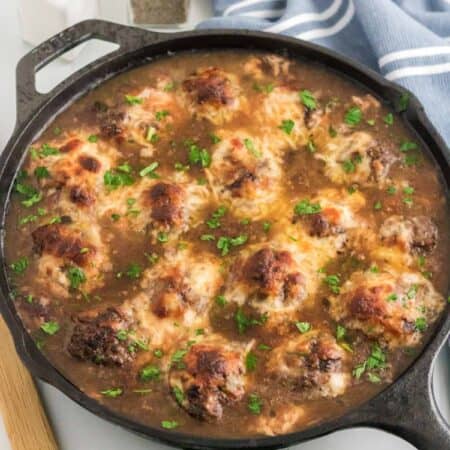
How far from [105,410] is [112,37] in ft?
6.08

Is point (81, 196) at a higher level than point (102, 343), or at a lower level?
higher

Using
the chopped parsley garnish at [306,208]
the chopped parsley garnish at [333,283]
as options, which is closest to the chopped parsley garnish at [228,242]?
the chopped parsley garnish at [306,208]

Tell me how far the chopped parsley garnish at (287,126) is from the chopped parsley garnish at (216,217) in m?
0.49

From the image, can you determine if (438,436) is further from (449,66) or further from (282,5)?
(282,5)

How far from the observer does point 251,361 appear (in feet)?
11.7

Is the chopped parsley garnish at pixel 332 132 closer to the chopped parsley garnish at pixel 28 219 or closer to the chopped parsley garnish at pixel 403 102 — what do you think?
the chopped parsley garnish at pixel 403 102

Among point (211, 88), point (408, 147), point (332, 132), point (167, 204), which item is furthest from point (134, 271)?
point (408, 147)

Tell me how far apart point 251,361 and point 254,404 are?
0.18 metres

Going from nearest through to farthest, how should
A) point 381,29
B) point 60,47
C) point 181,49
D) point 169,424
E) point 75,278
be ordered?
point 169,424 → point 75,278 → point 60,47 → point 181,49 → point 381,29

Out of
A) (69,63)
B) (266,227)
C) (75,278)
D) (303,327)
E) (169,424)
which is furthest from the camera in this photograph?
(69,63)

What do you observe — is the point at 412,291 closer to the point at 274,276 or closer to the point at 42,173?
the point at 274,276

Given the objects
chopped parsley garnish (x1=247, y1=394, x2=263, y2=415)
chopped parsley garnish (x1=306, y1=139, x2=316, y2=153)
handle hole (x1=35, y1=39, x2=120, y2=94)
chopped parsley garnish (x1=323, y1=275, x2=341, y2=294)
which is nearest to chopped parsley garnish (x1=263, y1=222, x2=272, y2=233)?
chopped parsley garnish (x1=323, y1=275, x2=341, y2=294)

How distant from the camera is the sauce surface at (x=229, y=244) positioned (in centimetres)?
349

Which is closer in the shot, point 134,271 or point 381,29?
point 134,271
